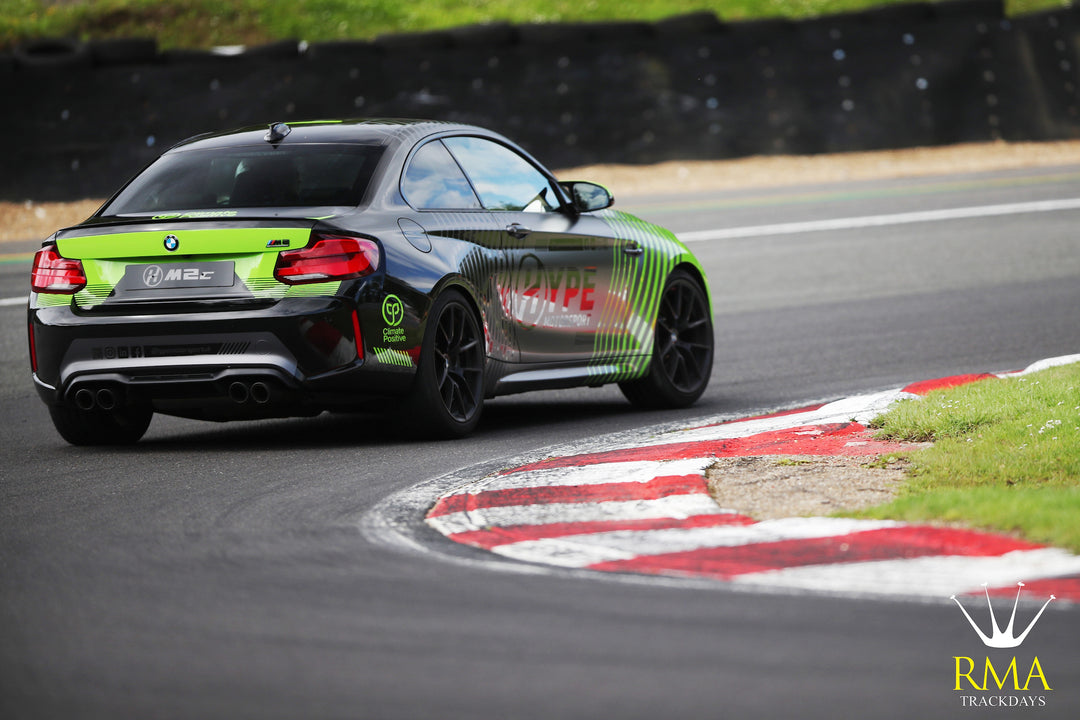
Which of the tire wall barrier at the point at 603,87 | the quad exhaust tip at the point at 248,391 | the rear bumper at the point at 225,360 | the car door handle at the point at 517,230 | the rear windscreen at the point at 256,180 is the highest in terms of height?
the tire wall barrier at the point at 603,87

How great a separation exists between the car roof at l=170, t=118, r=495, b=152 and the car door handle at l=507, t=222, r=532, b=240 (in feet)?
2.05

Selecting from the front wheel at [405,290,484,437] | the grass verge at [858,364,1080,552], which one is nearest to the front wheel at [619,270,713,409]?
the front wheel at [405,290,484,437]

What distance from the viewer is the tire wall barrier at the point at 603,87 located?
891 inches

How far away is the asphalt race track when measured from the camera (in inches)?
150

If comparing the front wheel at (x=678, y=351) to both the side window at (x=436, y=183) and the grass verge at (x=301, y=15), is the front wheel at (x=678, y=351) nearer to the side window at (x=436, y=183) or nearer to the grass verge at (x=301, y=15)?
the side window at (x=436, y=183)

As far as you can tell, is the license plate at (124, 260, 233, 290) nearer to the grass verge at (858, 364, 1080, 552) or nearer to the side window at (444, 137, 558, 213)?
the side window at (444, 137, 558, 213)

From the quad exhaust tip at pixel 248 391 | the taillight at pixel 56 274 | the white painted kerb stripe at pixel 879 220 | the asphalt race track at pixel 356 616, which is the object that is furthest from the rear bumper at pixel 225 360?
the white painted kerb stripe at pixel 879 220

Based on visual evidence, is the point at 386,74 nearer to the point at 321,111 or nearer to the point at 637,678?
the point at 321,111

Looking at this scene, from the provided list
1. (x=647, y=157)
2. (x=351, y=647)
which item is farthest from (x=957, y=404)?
(x=647, y=157)

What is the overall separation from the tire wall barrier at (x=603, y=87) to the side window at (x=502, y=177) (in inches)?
577

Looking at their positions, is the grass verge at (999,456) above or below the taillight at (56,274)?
below

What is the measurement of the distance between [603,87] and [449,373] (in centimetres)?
1828

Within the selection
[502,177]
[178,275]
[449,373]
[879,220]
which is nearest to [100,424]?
[178,275]

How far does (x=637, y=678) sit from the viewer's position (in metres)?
3.95
